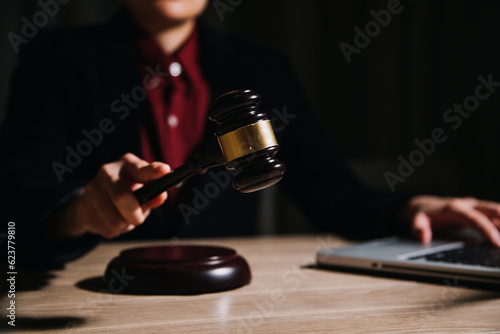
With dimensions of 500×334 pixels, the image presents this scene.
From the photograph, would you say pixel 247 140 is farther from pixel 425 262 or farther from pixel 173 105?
pixel 173 105

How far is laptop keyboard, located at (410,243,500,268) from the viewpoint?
33.5 inches

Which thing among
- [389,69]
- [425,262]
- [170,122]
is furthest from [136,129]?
[389,69]

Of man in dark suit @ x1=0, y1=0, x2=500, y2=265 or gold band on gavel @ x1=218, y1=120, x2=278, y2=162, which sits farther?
man in dark suit @ x1=0, y1=0, x2=500, y2=265

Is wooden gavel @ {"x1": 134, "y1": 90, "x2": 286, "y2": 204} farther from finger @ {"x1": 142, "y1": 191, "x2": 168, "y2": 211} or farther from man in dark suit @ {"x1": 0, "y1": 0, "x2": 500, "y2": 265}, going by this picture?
man in dark suit @ {"x1": 0, "y1": 0, "x2": 500, "y2": 265}

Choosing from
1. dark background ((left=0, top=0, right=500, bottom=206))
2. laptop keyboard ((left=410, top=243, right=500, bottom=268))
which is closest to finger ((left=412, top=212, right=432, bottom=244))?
laptop keyboard ((left=410, top=243, right=500, bottom=268))

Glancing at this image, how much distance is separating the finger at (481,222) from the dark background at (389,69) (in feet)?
4.40

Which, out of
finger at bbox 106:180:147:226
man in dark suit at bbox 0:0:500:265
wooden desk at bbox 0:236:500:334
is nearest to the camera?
wooden desk at bbox 0:236:500:334

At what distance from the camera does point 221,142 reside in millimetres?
625

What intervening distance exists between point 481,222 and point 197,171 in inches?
29.3

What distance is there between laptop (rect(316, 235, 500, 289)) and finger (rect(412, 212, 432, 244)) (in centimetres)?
6

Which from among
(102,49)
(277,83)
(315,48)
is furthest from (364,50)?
(102,49)

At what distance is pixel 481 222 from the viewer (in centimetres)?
111

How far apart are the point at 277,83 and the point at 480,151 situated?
1422 mm

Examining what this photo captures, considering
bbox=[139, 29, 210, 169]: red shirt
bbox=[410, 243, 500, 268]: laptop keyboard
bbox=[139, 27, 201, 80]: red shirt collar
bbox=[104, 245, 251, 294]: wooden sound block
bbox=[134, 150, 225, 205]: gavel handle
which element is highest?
bbox=[139, 27, 201, 80]: red shirt collar
